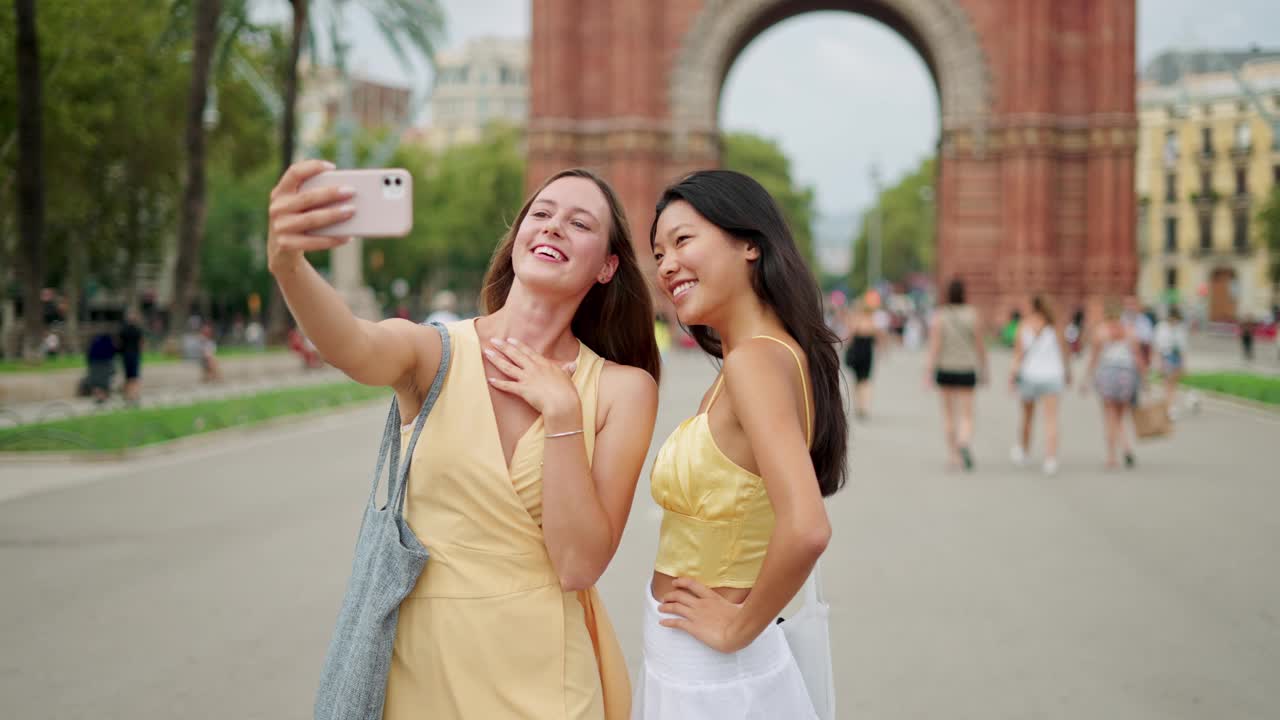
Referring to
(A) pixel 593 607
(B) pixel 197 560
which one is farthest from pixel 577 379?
(B) pixel 197 560

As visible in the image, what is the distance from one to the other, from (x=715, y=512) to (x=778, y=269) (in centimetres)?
57

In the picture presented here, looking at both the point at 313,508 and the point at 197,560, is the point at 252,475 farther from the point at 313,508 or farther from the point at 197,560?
the point at 197,560

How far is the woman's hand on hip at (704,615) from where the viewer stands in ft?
8.43

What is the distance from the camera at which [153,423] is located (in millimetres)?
16312

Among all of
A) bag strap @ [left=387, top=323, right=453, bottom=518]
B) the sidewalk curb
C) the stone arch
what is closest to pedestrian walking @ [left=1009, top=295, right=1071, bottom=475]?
the sidewalk curb

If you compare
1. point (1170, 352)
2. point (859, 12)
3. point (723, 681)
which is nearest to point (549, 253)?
point (723, 681)

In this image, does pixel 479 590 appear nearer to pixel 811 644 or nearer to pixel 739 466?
pixel 739 466

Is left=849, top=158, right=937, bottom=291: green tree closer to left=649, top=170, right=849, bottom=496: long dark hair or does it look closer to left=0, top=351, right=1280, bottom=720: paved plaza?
left=0, top=351, right=1280, bottom=720: paved plaza

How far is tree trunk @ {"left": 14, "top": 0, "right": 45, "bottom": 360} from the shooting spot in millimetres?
21266

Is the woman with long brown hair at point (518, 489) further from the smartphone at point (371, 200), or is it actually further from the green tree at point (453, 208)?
the green tree at point (453, 208)

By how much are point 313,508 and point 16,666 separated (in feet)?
15.3

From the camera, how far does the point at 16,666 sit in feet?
19.0

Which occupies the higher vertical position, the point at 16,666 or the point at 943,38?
the point at 943,38

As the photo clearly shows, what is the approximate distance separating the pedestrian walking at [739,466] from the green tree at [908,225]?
105 metres
